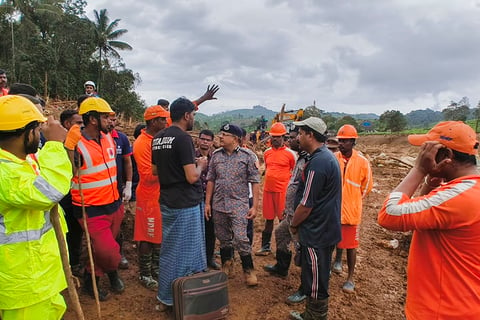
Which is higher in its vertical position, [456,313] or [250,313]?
[456,313]

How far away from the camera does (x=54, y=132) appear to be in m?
2.07

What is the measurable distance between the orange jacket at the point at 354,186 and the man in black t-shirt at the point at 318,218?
3.40 ft

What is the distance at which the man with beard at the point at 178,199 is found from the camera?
3.01m

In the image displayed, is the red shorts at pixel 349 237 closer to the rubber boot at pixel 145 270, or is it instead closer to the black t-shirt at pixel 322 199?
the black t-shirt at pixel 322 199

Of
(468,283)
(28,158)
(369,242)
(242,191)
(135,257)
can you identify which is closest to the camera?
(468,283)

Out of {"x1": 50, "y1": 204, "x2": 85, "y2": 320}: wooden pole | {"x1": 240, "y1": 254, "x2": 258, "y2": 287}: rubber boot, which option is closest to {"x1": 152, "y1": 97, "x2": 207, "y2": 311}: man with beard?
{"x1": 240, "y1": 254, "x2": 258, "y2": 287}: rubber boot

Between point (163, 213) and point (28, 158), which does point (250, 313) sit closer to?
point (163, 213)

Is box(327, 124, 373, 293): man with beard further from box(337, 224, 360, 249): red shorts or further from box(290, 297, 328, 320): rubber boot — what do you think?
box(290, 297, 328, 320): rubber boot

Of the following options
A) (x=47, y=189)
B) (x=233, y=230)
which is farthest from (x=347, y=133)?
(x=47, y=189)

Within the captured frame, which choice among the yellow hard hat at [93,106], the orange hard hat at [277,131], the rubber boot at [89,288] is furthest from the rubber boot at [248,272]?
the yellow hard hat at [93,106]

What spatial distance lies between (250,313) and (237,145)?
2.03 metres

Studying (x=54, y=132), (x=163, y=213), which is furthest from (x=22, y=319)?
(x=163, y=213)

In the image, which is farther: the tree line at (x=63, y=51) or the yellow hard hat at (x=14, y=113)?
the tree line at (x=63, y=51)

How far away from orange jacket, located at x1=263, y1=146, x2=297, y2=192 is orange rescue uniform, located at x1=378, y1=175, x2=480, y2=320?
3.36 meters
